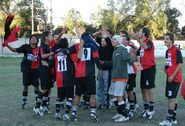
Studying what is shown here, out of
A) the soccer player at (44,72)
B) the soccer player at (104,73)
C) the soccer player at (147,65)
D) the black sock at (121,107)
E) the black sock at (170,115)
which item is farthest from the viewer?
the soccer player at (104,73)

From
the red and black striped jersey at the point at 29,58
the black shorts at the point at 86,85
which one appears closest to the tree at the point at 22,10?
the red and black striped jersey at the point at 29,58

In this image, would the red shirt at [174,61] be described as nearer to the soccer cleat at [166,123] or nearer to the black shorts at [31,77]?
the soccer cleat at [166,123]

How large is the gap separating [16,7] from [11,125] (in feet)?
247

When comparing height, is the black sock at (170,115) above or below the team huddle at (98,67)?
below

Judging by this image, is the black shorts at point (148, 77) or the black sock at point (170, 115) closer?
the black sock at point (170, 115)

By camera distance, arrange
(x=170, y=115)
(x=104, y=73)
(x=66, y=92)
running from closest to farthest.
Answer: (x=170, y=115), (x=66, y=92), (x=104, y=73)

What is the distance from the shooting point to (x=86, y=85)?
1048cm

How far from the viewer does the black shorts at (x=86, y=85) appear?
10.4 m

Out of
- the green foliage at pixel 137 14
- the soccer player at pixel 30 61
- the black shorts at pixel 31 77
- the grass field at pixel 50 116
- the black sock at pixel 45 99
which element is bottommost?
the grass field at pixel 50 116

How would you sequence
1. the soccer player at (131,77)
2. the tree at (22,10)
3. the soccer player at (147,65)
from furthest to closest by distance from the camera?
the tree at (22,10)
the soccer player at (131,77)
the soccer player at (147,65)

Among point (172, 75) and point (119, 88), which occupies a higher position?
point (172, 75)

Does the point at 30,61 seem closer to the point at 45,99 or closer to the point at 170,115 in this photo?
the point at 45,99

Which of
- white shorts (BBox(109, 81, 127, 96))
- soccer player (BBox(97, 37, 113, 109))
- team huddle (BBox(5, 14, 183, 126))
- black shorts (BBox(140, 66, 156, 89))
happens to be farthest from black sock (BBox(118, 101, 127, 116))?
soccer player (BBox(97, 37, 113, 109))

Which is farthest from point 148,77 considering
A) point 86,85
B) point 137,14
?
point 137,14
